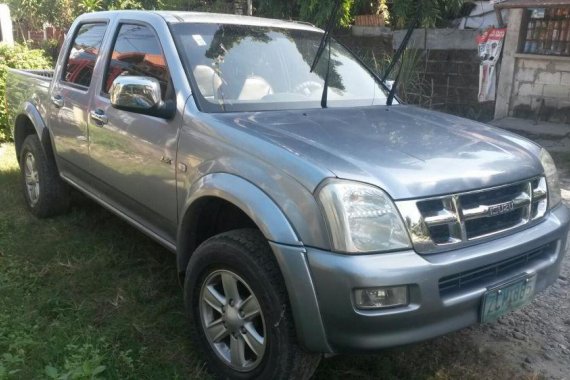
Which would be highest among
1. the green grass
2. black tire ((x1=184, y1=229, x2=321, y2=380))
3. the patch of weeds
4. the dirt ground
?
black tire ((x1=184, y1=229, x2=321, y2=380))

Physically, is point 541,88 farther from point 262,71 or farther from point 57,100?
point 57,100

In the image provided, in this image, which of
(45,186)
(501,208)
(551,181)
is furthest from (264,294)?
(45,186)

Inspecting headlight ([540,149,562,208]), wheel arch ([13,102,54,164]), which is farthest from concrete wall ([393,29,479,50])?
headlight ([540,149,562,208])

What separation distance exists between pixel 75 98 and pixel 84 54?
40cm

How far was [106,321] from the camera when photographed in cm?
324

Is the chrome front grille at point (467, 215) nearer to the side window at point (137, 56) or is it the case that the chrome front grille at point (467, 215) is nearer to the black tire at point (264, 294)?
the black tire at point (264, 294)

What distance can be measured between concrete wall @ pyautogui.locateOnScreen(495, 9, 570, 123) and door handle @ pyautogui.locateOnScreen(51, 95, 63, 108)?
267 inches

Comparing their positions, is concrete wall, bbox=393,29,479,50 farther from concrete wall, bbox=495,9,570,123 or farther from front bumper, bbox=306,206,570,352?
front bumper, bbox=306,206,570,352

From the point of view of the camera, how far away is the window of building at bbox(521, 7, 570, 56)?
26.1 ft

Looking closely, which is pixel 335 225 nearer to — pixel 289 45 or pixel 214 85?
pixel 214 85

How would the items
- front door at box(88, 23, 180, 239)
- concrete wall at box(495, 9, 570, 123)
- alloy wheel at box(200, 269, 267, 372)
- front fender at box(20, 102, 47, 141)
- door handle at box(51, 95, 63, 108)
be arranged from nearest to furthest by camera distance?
alloy wheel at box(200, 269, 267, 372) < front door at box(88, 23, 180, 239) < door handle at box(51, 95, 63, 108) < front fender at box(20, 102, 47, 141) < concrete wall at box(495, 9, 570, 123)

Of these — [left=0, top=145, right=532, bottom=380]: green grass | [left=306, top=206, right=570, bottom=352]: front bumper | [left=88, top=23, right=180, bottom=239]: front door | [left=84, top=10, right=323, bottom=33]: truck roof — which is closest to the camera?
[left=306, top=206, right=570, bottom=352]: front bumper

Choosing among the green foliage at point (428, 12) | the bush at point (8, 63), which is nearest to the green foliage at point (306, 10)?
the green foliage at point (428, 12)

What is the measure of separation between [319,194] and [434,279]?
1.82 ft
